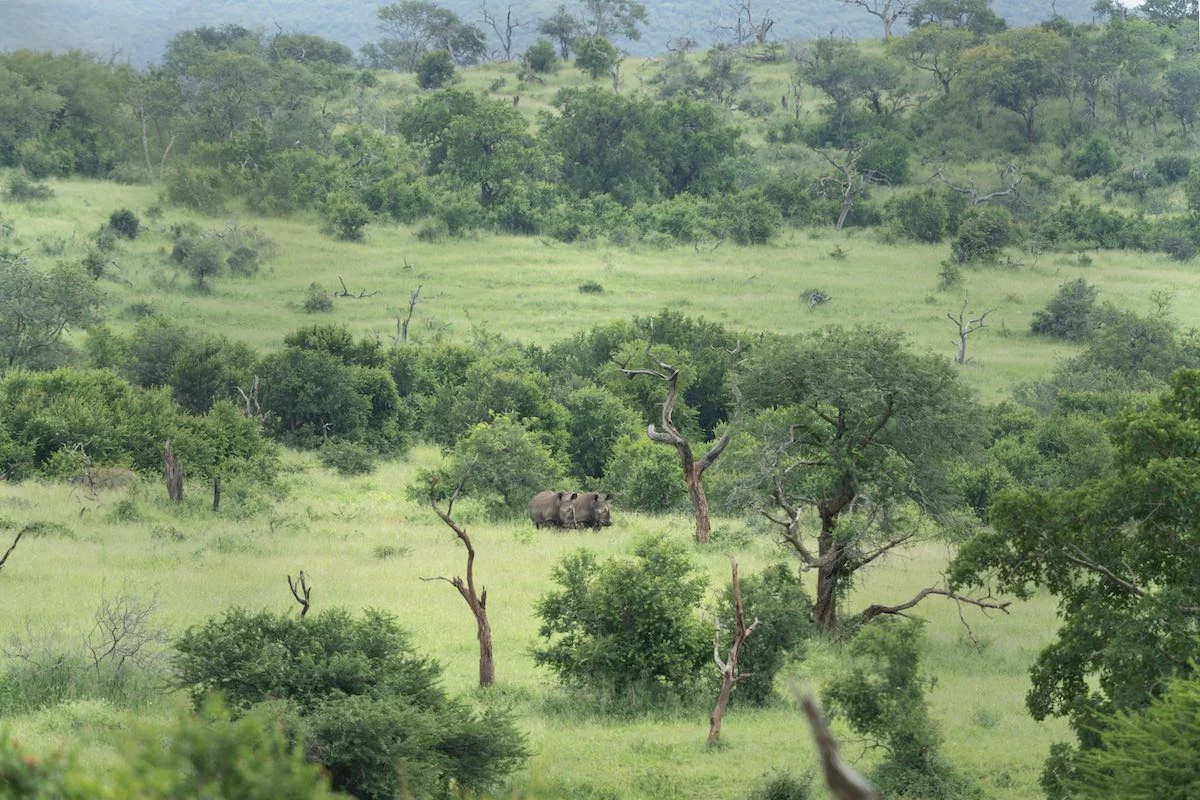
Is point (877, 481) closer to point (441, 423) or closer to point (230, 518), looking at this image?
point (230, 518)

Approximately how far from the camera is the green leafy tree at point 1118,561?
15594mm

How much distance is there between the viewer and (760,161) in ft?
285

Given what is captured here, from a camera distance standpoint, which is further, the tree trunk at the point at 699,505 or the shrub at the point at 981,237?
the shrub at the point at 981,237

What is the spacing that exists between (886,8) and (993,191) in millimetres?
39018

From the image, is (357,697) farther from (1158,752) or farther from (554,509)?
(554,509)

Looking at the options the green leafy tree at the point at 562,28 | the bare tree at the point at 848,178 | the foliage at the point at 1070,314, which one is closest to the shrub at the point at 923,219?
the bare tree at the point at 848,178

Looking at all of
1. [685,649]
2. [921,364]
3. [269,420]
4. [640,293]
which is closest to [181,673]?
[685,649]

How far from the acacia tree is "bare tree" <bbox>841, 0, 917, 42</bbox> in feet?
275

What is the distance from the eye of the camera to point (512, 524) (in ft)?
121

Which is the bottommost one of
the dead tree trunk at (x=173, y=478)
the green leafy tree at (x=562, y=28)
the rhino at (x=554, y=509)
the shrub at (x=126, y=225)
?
the rhino at (x=554, y=509)

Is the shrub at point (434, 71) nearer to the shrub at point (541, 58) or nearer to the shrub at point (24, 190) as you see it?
the shrub at point (541, 58)

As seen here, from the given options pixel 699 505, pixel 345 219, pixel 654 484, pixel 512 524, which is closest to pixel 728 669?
pixel 699 505

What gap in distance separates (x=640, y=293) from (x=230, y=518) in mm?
31908

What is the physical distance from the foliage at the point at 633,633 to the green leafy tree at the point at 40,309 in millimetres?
32381
